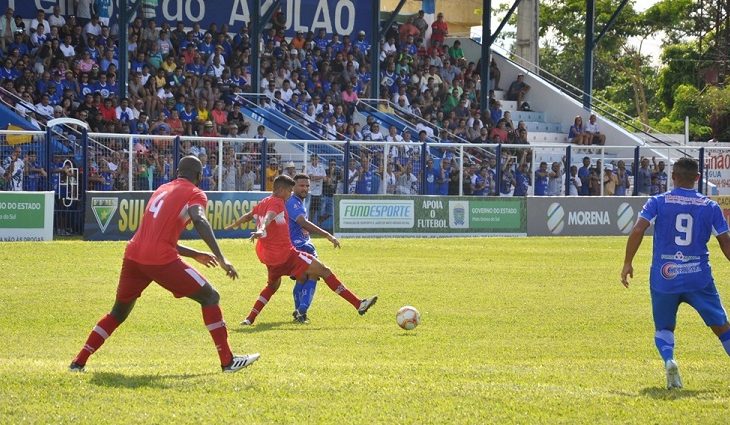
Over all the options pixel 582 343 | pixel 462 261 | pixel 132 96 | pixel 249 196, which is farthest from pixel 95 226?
pixel 582 343

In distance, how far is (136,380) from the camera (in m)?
9.48

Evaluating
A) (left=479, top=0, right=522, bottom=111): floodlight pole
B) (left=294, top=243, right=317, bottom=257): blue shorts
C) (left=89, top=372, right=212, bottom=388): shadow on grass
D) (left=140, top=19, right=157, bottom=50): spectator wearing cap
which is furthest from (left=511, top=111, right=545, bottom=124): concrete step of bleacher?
(left=89, top=372, right=212, bottom=388): shadow on grass

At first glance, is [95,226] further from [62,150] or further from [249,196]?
[249,196]

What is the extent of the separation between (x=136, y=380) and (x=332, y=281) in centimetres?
554

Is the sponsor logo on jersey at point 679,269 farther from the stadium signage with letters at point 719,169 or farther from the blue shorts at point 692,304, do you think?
the stadium signage with letters at point 719,169

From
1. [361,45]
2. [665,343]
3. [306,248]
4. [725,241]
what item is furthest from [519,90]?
[665,343]

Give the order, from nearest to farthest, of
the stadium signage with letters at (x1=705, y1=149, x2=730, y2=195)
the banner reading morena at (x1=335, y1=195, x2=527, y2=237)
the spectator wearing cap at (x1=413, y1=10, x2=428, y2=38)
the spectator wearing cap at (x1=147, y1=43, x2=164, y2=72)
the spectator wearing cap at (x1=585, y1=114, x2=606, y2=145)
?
the banner reading morena at (x1=335, y1=195, x2=527, y2=237)
the spectator wearing cap at (x1=147, y1=43, x2=164, y2=72)
the stadium signage with letters at (x1=705, y1=149, x2=730, y2=195)
the spectator wearing cap at (x1=585, y1=114, x2=606, y2=145)
the spectator wearing cap at (x1=413, y1=10, x2=428, y2=38)

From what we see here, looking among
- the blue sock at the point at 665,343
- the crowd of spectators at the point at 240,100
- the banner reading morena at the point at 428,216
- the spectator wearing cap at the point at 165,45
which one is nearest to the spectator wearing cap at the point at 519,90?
the crowd of spectators at the point at 240,100

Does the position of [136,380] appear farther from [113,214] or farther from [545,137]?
[545,137]

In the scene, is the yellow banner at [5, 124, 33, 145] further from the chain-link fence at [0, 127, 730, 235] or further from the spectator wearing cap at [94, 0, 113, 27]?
the spectator wearing cap at [94, 0, 113, 27]

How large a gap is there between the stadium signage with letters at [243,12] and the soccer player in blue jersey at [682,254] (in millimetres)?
27364

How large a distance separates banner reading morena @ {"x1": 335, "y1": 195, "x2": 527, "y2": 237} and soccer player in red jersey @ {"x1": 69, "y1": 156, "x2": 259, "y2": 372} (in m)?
19.8

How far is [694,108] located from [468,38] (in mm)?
17385

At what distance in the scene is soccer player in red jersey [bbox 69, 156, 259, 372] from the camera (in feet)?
31.7
